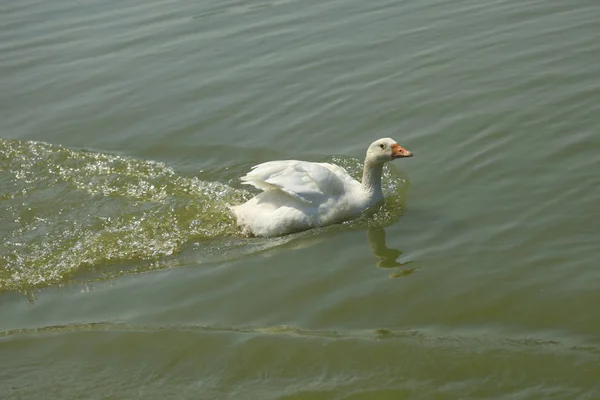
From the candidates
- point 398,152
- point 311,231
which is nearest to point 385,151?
point 398,152

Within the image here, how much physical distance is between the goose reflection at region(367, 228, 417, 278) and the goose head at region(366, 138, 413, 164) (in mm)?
821

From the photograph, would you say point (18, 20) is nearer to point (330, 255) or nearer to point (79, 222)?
point (79, 222)

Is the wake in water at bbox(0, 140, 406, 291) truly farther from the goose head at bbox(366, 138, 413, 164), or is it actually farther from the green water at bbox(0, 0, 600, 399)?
the goose head at bbox(366, 138, 413, 164)

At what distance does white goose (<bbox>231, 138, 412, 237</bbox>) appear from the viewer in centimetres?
868

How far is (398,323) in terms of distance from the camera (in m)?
6.76

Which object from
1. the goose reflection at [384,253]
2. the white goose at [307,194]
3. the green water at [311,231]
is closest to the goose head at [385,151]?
the white goose at [307,194]

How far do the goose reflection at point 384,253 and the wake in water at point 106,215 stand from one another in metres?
0.20

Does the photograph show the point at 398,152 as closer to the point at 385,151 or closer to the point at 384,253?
the point at 385,151

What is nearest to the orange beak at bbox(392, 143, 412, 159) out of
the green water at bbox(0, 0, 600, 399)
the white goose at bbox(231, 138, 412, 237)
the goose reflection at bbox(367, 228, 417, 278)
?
Result: the white goose at bbox(231, 138, 412, 237)

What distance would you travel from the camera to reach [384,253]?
7.97 meters

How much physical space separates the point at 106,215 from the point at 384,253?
10.9ft

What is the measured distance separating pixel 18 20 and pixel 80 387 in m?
11.6

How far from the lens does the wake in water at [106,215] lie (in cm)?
850

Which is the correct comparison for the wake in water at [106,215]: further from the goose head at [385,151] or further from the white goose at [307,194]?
the goose head at [385,151]
